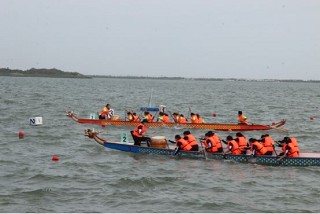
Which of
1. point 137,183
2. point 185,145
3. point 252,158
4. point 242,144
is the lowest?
point 137,183

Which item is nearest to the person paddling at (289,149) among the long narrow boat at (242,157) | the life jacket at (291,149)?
the life jacket at (291,149)

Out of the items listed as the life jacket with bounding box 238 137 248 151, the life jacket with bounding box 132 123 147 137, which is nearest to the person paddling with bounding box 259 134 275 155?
the life jacket with bounding box 238 137 248 151

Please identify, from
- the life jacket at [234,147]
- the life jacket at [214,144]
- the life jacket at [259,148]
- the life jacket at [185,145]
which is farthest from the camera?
the life jacket at [185,145]

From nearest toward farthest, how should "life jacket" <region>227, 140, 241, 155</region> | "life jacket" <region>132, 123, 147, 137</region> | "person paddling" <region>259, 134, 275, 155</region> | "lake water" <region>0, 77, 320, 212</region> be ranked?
1. "lake water" <region>0, 77, 320, 212</region>
2. "person paddling" <region>259, 134, 275, 155</region>
3. "life jacket" <region>227, 140, 241, 155</region>
4. "life jacket" <region>132, 123, 147, 137</region>

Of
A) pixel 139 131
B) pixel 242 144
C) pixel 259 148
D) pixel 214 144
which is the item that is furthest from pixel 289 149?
pixel 139 131

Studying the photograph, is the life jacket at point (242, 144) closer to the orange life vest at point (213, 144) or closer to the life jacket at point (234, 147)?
the life jacket at point (234, 147)

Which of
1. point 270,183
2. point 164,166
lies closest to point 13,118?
point 164,166

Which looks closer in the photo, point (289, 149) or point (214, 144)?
point (289, 149)

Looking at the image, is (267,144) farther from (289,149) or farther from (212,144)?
(212,144)

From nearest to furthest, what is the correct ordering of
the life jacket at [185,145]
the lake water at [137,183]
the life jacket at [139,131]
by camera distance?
the lake water at [137,183] < the life jacket at [185,145] < the life jacket at [139,131]

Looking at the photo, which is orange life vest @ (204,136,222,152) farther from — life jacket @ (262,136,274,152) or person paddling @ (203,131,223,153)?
life jacket @ (262,136,274,152)

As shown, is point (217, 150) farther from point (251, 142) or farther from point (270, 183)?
point (270, 183)

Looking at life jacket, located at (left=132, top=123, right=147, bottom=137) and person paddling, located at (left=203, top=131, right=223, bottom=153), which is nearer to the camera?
person paddling, located at (left=203, top=131, right=223, bottom=153)

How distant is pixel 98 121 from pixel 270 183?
65.0ft
